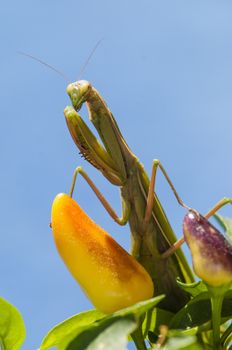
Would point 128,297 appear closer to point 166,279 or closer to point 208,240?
point 208,240

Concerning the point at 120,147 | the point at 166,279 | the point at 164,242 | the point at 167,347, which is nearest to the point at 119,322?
the point at 167,347

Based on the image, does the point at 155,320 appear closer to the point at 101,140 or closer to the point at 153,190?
the point at 153,190

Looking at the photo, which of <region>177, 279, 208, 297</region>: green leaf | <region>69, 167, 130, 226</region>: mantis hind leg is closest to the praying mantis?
<region>69, 167, 130, 226</region>: mantis hind leg

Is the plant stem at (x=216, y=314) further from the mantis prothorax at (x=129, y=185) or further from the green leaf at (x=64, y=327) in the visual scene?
the mantis prothorax at (x=129, y=185)

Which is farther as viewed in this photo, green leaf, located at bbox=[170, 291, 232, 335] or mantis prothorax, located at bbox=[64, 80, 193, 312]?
mantis prothorax, located at bbox=[64, 80, 193, 312]

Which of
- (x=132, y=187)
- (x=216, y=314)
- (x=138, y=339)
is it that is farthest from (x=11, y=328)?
(x=132, y=187)

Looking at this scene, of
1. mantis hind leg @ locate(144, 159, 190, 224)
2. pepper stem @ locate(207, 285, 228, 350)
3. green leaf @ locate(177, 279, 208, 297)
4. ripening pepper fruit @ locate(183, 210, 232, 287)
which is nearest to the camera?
ripening pepper fruit @ locate(183, 210, 232, 287)

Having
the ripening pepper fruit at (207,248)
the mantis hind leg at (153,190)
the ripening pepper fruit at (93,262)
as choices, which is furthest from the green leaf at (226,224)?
the ripening pepper fruit at (207,248)

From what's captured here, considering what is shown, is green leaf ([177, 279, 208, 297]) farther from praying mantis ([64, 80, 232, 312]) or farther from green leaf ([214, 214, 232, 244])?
praying mantis ([64, 80, 232, 312])
